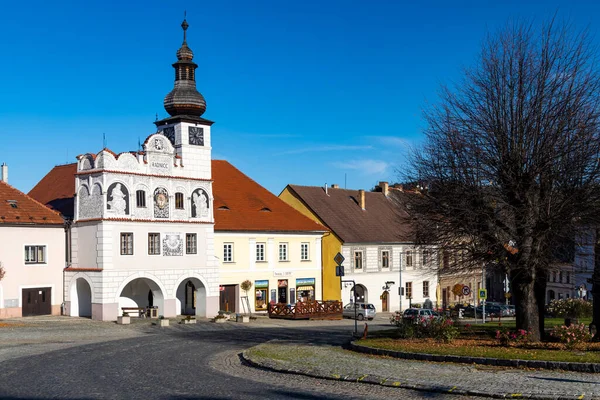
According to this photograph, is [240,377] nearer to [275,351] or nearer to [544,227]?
[275,351]

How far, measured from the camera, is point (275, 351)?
25312 mm

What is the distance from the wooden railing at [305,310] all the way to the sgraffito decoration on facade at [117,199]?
1214cm

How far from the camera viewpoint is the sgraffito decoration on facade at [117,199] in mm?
44000

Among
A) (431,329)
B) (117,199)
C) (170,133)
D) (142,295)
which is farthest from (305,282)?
(431,329)

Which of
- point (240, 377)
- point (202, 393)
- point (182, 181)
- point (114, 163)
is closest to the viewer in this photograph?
point (202, 393)

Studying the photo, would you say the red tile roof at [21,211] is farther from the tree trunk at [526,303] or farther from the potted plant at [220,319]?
the tree trunk at [526,303]

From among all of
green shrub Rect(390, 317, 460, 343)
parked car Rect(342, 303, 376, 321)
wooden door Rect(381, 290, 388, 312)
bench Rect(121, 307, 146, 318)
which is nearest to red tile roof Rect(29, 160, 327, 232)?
parked car Rect(342, 303, 376, 321)

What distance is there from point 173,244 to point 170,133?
7.17 metres

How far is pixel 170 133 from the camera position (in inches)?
1932

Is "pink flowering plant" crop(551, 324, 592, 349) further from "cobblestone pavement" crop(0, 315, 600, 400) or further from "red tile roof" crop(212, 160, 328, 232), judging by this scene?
"red tile roof" crop(212, 160, 328, 232)

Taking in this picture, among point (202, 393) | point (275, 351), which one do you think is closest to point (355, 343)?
point (275, 351)

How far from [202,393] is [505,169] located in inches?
506

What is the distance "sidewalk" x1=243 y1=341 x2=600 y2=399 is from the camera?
16547 mm

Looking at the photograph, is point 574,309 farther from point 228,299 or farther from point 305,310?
point 228,299
